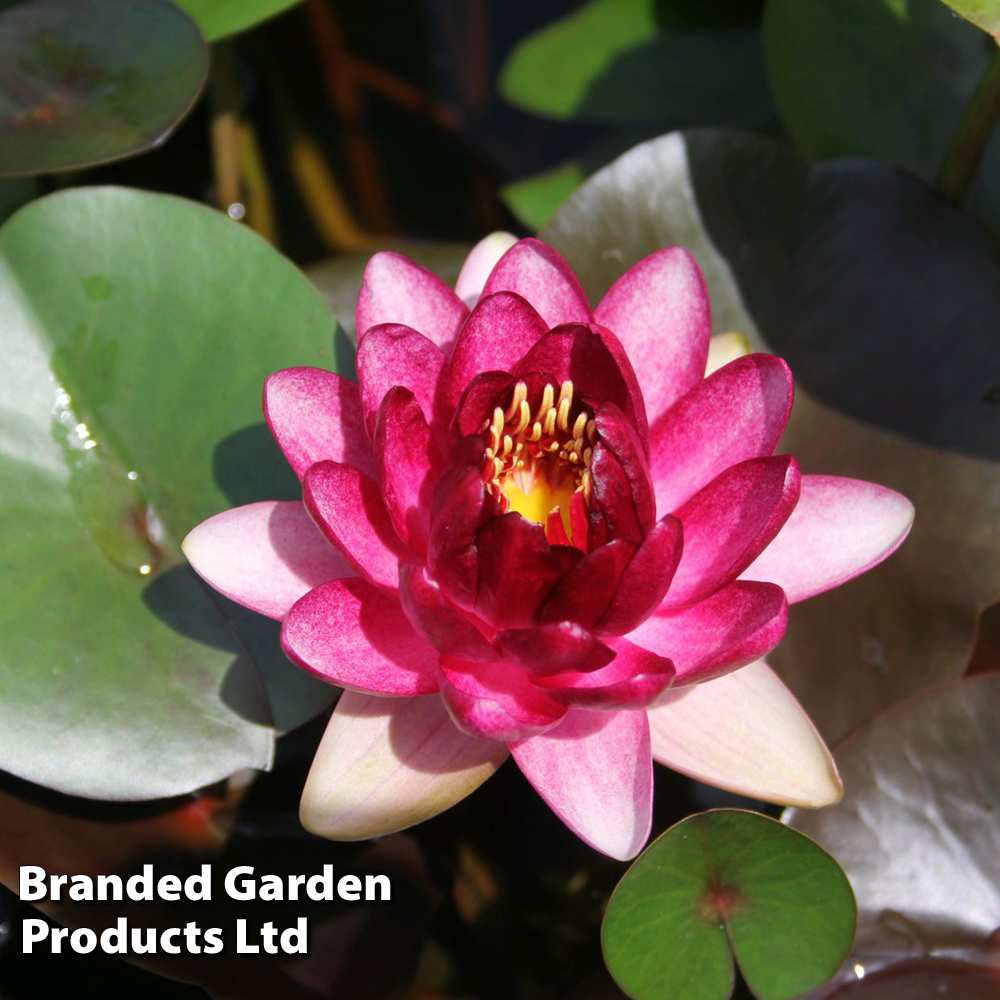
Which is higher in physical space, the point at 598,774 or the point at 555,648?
the point at 555,648

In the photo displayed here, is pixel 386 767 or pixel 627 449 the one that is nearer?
pixel 627 449

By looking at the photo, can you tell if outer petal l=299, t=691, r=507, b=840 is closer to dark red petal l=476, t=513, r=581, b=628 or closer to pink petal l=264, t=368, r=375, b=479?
dark red petal l=476, t=513, r=581, b=628

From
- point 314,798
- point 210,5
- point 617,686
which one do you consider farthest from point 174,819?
point 210,5

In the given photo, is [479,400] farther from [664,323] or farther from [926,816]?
[926,816]

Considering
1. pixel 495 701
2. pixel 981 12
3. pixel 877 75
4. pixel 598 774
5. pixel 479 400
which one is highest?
pixel 981 12

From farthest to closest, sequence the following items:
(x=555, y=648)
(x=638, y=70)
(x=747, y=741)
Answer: (x=638, y=70) < (x=747, y=741) < (x=555, y=648)

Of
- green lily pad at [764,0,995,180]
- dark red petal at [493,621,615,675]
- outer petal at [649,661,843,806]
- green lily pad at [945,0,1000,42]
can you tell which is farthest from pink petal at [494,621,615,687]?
green lily pad at [764,0,995,180]

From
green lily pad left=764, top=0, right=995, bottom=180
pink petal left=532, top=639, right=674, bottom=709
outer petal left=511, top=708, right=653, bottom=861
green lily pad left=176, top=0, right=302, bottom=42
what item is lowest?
outer petal left=511, top=708, right=653, bottom=861

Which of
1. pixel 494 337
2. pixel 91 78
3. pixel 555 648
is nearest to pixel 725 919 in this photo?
→ pixel 555 648
